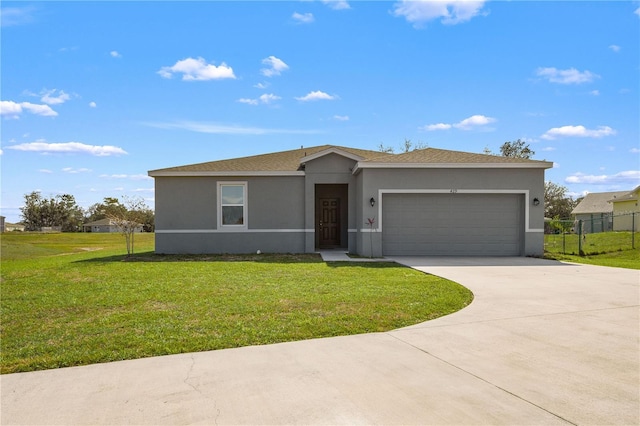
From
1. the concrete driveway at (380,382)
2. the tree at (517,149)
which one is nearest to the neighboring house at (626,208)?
the tree at (517,149)

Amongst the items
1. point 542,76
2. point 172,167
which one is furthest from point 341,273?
point 542,76

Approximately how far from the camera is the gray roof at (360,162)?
1445 cm

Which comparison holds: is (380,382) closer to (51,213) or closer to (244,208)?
(244,208)

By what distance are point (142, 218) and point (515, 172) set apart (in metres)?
14.1

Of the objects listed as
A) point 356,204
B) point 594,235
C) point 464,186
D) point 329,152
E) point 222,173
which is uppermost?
point 329,152

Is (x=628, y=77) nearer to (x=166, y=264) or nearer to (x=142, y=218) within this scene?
(x=166, y=264)

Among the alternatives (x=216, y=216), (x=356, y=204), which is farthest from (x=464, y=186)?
(x=216, y=216)

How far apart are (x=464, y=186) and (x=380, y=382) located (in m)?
12.1

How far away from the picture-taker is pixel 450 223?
48.4ft

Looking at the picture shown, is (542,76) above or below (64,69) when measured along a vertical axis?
above

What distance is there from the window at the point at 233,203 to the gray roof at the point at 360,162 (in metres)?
0.65

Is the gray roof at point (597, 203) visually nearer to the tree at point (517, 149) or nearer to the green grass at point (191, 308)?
the tree at point (517, 149)

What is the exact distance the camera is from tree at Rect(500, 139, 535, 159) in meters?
44.5

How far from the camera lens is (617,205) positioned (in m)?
36.3
